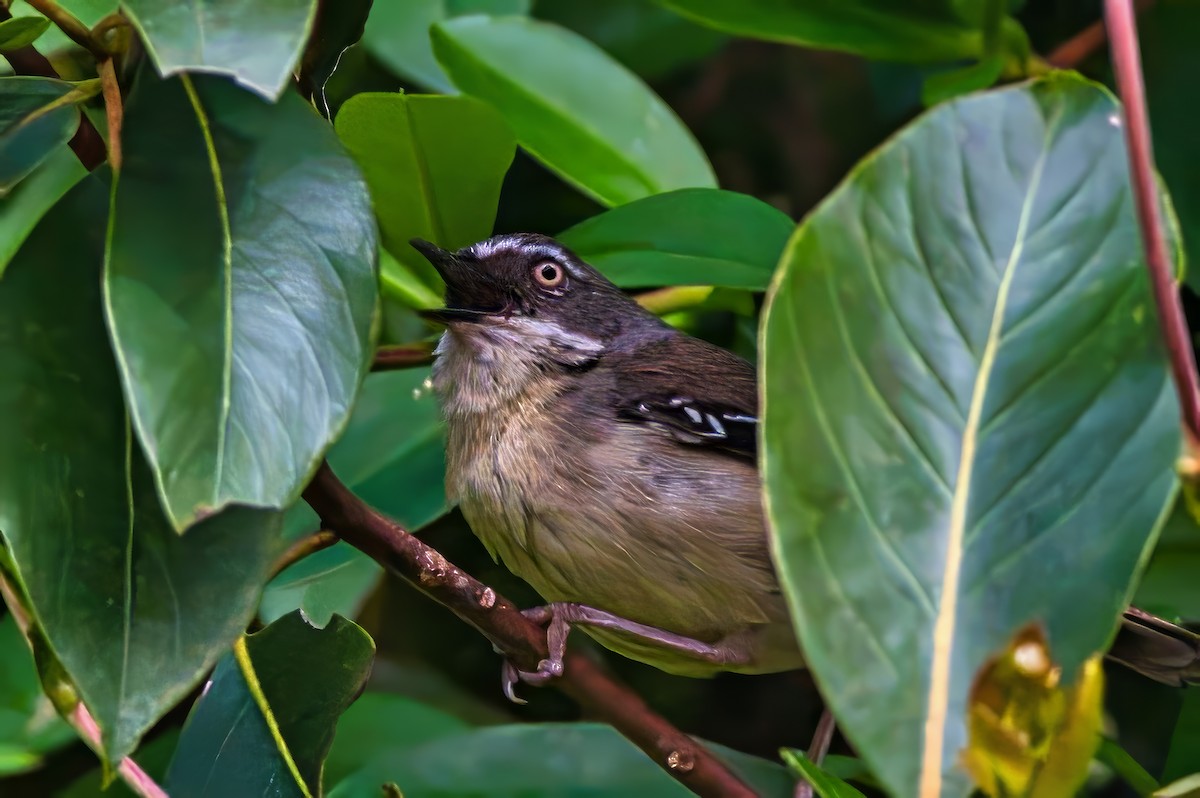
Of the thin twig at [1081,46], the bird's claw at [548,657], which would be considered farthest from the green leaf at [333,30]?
the thin twig at [1081,46]

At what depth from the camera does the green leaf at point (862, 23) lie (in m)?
3.05

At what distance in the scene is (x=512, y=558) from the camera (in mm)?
2766

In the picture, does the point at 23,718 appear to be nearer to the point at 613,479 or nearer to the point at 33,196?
the point at 33,196

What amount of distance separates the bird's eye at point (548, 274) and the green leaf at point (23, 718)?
1.50 metres

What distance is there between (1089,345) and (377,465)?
1.93 metres

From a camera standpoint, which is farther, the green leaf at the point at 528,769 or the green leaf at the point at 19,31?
the green leaf at the point at 528,769

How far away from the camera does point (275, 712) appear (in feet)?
7.13

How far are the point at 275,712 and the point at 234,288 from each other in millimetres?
834

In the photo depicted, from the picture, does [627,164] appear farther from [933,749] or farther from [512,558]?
[933,749]

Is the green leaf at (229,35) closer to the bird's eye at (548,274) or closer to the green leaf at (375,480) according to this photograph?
the green leaf at (375,480)

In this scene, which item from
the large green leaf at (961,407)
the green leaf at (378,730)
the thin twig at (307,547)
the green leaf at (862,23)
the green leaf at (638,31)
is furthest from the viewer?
the green leaf at (638,31)

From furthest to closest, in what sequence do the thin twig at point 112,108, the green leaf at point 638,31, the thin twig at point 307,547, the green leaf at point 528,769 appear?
the green leaf at point 638,31 < the green leaf at point 528,769 < the thin twig at point 307,547 < the thin twig at point 112,108

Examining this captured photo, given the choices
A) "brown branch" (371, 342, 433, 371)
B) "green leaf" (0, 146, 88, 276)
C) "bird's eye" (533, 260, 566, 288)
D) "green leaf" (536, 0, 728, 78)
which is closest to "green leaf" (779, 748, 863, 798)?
"green leaf" (0, 146, 88, 276)

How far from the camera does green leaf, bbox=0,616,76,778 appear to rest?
3.00 meters
